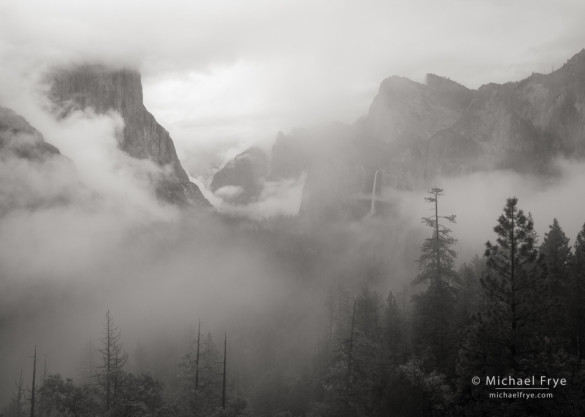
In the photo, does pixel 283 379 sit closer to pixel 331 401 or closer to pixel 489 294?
pixel 331 401

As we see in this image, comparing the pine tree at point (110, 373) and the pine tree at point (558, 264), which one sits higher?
the pine tree at point (558, 264)

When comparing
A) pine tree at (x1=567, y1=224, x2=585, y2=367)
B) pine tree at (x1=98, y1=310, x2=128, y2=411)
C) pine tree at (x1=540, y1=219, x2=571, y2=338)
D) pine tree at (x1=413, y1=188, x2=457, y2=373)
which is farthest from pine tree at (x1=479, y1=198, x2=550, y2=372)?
pine tree at (x1=98, y1=310, x2=128, y2=411)

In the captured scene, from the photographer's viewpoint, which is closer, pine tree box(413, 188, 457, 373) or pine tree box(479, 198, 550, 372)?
pine tree box(479, 198, 550, 372)

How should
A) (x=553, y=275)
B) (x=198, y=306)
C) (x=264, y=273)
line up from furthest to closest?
1. (x=264, y=273)
2. (x=198, y=306)
3. (x=553, y=275)

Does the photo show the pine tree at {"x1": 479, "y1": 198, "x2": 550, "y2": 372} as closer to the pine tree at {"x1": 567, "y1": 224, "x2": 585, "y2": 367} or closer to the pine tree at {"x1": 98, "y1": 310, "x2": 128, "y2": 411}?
the pine tree at {"x1": 567, "y1": 224, "x2": 585, "y2": 367}

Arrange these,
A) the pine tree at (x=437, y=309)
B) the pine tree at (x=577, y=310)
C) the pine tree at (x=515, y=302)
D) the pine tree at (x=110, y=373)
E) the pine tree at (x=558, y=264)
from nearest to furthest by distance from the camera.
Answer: the pine tree at (x=515, y=302) → the pine tree at (x=437, y=309) → the pine tree at (x=577, y=310) → the pine tree at (x=110, y=373) → the pine tree at (x=558, y=264)

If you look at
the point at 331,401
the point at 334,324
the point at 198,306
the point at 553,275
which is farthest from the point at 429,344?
the point at 198,306

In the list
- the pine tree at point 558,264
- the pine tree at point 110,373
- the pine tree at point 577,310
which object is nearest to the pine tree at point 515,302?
the pine tree at point 577,310

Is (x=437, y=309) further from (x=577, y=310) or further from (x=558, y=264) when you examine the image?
(x=558, y=264)

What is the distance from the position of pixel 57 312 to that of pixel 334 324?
467 ft

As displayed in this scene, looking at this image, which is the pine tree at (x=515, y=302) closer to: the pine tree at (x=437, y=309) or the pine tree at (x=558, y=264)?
the pine tree at (x=437, y=309)

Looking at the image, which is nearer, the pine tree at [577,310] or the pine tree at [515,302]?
the pine tree at [515,302]

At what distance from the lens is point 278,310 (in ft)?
390

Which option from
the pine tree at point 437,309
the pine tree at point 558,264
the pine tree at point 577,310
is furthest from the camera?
the pine tree at point 558,264
